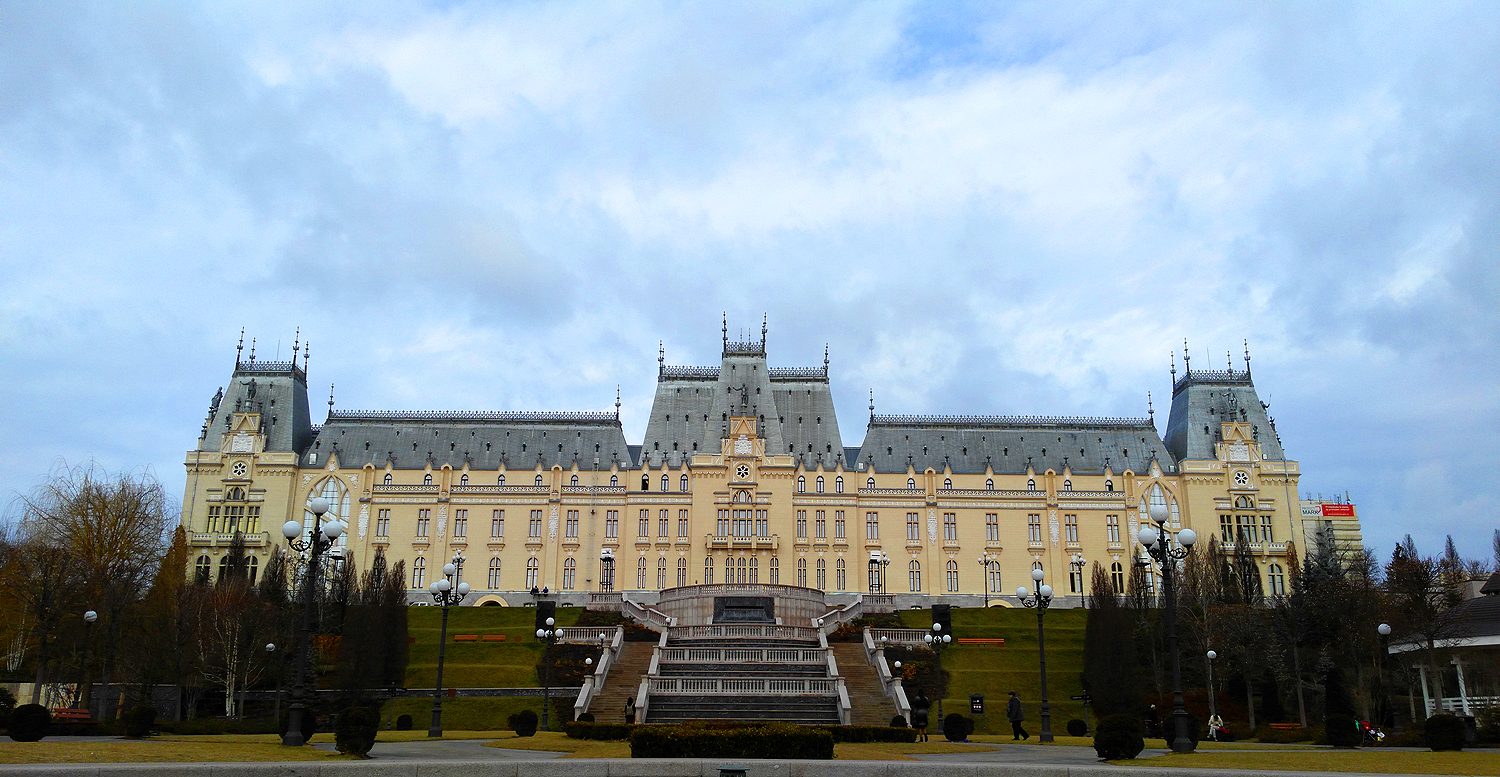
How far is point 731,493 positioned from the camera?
85.8m

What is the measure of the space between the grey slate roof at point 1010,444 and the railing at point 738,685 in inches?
1746

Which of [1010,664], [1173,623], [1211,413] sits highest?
[1211,413]

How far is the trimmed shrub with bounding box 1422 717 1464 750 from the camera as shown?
95.9ft

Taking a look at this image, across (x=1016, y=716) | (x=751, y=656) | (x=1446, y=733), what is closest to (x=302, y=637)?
(x=1016, y=716)

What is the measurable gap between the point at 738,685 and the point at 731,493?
135 ft

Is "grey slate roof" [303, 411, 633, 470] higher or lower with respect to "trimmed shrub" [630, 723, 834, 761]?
higher

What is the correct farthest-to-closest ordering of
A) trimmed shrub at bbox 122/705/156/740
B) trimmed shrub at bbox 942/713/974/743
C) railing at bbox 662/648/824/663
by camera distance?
railing at bbox 662/648/824/663, trimmed shrub at bbox 942/713/974/743, trimmed shrub at bbox 122/705/156/740

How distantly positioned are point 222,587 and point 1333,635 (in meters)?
60.1

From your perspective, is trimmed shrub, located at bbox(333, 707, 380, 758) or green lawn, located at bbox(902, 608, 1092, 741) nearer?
trimmed shrub, located at bbox(333, 707, 380, 758)

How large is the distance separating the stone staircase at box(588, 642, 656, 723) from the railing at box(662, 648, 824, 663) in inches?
54.1

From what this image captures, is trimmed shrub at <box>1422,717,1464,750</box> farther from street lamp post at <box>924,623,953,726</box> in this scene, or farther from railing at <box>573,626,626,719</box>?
railing at <box>573,626,626,719</box>

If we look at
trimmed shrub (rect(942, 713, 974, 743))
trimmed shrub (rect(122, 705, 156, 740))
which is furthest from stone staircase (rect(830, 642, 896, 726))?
trimmed shrub (rect(122, 705, 156, 740))

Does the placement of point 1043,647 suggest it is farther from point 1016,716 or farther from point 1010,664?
point 1010,664

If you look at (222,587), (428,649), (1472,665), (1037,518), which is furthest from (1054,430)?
(222,587)
